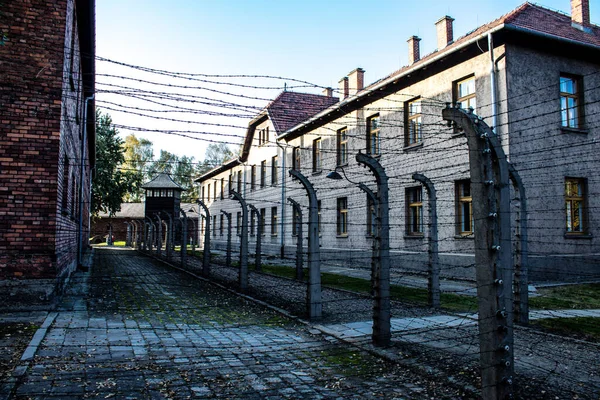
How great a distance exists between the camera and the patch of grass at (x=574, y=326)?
20.6 ft

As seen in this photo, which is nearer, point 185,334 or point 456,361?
point 456,361

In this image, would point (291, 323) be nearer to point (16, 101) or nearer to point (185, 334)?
point (185, 334)

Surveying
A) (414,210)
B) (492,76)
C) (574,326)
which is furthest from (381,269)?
(414,210)

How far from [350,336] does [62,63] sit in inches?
271

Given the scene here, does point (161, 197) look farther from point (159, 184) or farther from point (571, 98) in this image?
point (571, 98)

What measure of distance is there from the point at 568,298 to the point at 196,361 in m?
8.78

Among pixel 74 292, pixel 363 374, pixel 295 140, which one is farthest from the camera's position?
pixel 295 140

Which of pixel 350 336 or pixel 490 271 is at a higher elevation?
pixel 490 271

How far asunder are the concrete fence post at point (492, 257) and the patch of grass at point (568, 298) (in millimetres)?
6140

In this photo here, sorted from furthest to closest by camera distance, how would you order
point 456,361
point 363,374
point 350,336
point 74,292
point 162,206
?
point 162,206, point 74,292, point 350,336, point 456,361, point 363,374

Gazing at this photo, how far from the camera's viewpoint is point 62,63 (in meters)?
8.27

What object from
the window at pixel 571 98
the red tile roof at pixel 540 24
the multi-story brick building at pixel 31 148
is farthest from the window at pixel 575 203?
the multi-story brick building at pixel 31 148

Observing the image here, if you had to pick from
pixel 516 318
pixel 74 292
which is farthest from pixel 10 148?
pixel 516 318

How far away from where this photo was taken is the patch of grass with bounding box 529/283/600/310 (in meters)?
9.00
